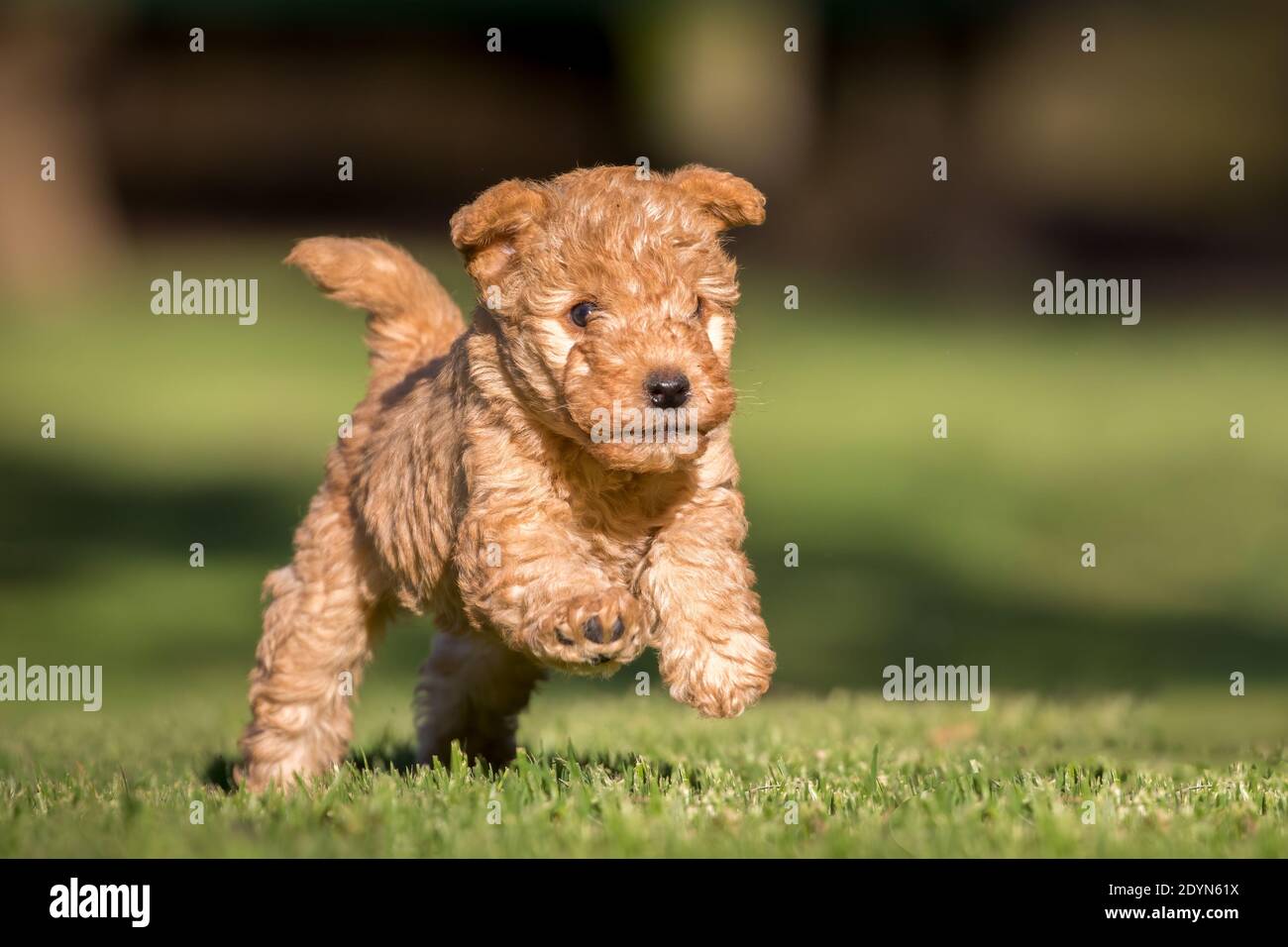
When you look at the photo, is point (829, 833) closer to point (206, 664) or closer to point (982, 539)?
point (206, 664)

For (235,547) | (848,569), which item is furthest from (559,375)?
(235,547)

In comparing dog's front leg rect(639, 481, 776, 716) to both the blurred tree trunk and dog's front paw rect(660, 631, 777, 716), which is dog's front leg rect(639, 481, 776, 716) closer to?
dog's front paw rect(660, 631, 777, 716)

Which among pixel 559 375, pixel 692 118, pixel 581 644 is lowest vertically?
pixel 581 644

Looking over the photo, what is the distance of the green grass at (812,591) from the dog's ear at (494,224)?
862 mm

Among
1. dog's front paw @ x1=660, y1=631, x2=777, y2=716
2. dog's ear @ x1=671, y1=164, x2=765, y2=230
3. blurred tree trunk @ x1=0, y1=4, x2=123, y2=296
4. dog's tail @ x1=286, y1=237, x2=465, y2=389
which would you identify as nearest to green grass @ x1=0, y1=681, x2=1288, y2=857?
dog's front paw @ x1=660, y1=631, x2=777, y2=716

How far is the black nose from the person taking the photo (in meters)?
5.06

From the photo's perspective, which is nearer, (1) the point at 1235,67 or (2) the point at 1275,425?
(2) the point at 1275,425

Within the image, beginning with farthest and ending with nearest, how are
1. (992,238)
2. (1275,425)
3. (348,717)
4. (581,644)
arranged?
1. (992,238)
2. (1275,425)
3. (348,717)
4. (581,644)

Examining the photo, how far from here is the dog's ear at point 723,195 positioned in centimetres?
564

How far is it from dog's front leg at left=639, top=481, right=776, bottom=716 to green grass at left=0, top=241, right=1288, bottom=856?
38 centimetres

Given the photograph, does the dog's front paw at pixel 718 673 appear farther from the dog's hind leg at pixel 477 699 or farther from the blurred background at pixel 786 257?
the blurred background at pixel 786 257

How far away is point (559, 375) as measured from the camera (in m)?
5.29

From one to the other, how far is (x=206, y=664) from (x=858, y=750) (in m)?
6.36

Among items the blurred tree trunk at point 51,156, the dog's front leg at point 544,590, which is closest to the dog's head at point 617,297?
the dog's front leg at point 544,590
